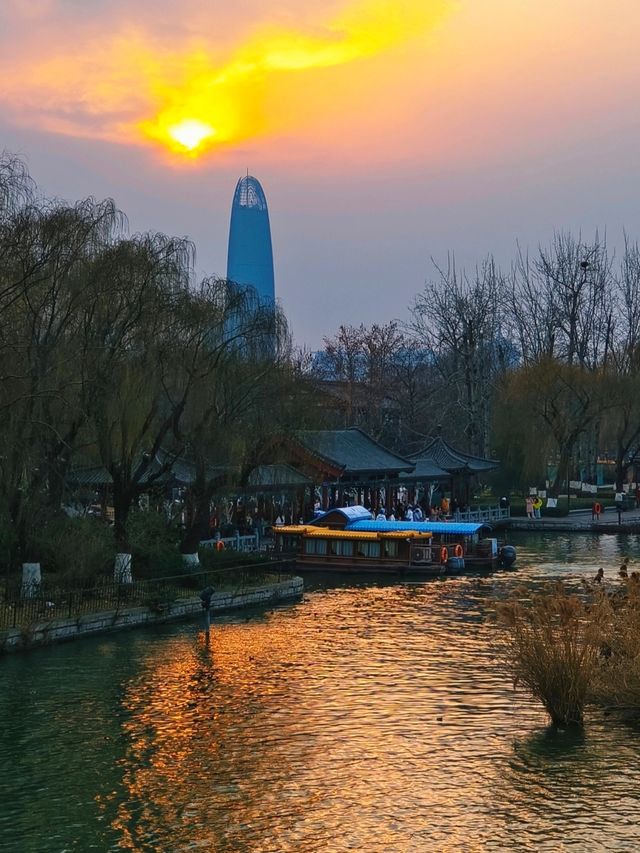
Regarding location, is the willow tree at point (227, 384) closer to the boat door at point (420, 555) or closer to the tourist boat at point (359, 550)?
the tourist boat at point (359, 550)

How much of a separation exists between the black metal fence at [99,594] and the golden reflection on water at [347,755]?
268 cm

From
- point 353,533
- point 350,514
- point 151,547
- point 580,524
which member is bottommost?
point 151,547

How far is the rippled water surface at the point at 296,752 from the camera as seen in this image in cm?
1514

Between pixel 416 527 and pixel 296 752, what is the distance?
27692 mm

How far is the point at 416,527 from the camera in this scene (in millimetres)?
46000

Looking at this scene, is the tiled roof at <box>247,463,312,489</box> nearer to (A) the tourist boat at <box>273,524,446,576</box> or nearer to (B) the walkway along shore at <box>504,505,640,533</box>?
(A) the tourist boat at <box>273,524,446,576</box>

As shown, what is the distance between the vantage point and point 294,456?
5153cm

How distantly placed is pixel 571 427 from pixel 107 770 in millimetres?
54175

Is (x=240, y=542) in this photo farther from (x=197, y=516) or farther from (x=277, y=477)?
(x=197, y=516)

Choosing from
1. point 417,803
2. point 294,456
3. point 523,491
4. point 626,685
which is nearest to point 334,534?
point 294,456

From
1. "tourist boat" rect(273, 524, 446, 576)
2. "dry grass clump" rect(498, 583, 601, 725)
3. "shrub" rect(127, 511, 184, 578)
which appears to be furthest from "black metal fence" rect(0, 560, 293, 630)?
"dry grass clump" rect(498, 583, 601, 725)

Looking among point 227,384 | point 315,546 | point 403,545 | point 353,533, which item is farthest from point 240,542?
point 227,384

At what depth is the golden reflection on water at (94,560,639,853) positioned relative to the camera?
1514 centimetres

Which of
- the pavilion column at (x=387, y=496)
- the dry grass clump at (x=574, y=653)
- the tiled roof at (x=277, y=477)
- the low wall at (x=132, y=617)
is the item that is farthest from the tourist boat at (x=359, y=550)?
the dry grass clump at (x=574, y=653)
